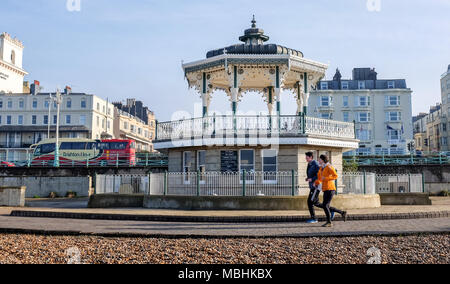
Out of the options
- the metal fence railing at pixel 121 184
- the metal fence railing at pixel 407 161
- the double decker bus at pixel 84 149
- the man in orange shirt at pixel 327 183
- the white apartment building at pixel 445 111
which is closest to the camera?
the man in orange shirt at pixel 327 183

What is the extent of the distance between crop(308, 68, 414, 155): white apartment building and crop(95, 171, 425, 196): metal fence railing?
53.1 meters

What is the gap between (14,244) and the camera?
936cm

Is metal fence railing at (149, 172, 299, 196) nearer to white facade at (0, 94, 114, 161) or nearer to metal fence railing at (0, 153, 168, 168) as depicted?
metal fence railing at (0, 153, 168, 168)

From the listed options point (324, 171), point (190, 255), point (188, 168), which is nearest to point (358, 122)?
point (188, 168)

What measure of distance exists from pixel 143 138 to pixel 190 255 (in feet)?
298

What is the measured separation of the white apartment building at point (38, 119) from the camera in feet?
244

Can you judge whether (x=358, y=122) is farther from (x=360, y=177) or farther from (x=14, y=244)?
(x=14, y=244)

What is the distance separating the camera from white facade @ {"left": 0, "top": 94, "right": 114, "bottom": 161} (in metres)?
74.5

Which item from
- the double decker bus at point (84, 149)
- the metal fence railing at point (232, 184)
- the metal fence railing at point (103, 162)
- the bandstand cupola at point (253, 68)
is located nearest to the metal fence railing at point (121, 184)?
the metal fence railing at point (232, 184)

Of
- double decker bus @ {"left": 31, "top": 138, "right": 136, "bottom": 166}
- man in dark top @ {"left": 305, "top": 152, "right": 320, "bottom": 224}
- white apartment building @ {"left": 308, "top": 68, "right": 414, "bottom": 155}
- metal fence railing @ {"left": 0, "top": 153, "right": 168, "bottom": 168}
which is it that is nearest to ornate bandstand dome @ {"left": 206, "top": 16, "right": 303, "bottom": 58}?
man in dark top @ {"left": 305, "top": 152, "right": 320, "bottom": 224}

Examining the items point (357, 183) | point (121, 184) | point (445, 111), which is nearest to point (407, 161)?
point (357, 183)

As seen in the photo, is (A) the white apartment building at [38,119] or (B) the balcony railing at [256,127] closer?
(B) the balcony railing at [256,127]

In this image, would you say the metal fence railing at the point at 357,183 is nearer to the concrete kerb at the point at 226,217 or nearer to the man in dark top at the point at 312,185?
the concrete kerb at the point at 226,217

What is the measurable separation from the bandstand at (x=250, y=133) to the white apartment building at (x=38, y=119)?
183 feet
